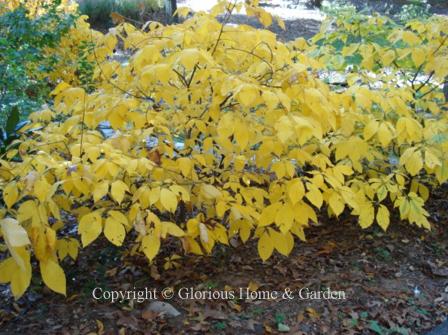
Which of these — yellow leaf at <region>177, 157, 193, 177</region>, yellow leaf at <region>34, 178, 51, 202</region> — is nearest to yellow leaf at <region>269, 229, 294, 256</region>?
yellow leaf at <region>177, 157, 193, 177</region>

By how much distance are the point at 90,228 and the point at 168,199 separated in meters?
0.29

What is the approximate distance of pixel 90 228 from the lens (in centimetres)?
167

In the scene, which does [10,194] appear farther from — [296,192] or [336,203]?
[336,203]

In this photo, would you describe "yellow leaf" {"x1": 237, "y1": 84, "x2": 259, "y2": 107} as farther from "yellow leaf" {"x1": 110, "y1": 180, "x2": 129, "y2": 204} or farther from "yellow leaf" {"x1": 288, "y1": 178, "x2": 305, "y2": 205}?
"yellow leaf" {"x1": 110, "y1": 180, "x2": 129, "y2": 204}

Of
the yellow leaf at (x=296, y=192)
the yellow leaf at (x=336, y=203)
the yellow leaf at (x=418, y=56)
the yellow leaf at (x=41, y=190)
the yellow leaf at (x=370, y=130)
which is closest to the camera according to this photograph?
the yellow leaf at (x=41, y=190)

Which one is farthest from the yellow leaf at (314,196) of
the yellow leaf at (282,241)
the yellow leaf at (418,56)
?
the yellow leaf at (418,56)

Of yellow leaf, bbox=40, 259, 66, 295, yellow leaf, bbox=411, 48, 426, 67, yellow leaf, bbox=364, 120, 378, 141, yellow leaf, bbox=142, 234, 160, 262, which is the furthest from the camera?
yellow leaf, bbox=411, 48, 426, 67

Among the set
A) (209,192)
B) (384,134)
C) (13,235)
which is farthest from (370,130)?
(13,235)

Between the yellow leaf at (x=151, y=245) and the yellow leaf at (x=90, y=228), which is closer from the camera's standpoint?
the yellow leaf at (x=90, y=228)

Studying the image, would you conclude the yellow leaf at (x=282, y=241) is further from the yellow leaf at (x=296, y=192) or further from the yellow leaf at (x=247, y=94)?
the yellow leaf at (x=247, y=94)

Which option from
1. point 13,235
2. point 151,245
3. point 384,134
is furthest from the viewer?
point 384,134

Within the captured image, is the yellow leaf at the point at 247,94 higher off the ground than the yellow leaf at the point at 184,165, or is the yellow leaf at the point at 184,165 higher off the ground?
the yellow leaf at the point at 247,94

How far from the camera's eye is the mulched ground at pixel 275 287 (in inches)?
86.0

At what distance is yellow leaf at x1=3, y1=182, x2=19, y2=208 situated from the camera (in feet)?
5.32
